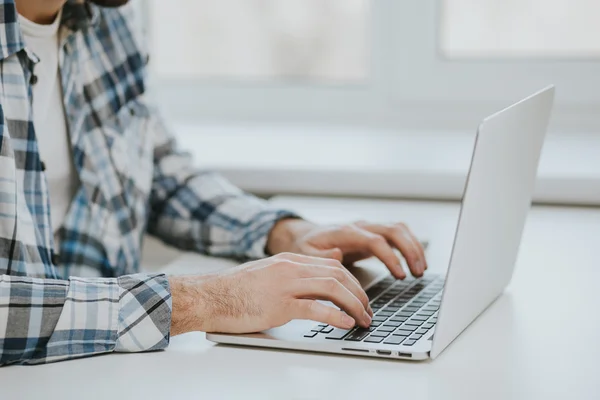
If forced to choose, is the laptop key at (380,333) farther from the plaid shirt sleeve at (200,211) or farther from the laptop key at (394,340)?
the plaid shirt sleeve at (200,211)

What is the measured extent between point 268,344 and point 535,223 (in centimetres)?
70

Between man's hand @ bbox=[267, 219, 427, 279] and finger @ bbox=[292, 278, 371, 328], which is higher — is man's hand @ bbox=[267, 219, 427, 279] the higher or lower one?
the lower one

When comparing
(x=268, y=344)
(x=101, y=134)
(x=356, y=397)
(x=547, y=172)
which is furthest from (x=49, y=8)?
(x=547, y=172)

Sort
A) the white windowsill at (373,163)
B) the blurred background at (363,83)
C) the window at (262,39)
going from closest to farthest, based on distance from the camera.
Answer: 1. the white windowsill at (373,163)
2. the blurred background at (363,83)
3. the window at (262,39)

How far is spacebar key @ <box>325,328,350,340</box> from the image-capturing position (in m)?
0.99

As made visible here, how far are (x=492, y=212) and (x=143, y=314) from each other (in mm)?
389

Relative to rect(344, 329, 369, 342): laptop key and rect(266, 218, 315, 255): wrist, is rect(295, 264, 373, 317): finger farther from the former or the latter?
rect(266, 218, 315, 255): wrist

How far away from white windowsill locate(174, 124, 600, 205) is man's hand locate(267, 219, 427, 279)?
37 cm

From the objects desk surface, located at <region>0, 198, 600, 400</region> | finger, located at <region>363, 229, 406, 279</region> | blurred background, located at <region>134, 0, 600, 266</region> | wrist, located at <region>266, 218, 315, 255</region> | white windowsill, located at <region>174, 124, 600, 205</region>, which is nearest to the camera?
desk surface, located at <region>0, 198, 600, 400</region>

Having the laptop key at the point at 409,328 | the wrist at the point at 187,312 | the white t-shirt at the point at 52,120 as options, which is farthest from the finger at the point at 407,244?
the white t-shirt at the point at 52,120

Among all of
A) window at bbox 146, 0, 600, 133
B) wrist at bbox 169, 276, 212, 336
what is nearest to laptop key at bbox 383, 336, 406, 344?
wrist at bbox 169, 276, 212, 336

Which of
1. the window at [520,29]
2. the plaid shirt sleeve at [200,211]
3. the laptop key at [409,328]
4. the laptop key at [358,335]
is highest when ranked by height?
the window at [520,29]

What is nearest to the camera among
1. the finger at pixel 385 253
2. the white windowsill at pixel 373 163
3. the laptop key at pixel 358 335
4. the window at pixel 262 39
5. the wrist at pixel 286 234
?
the laptop key at pixel 358 335

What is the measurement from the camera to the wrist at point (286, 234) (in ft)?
4.50
